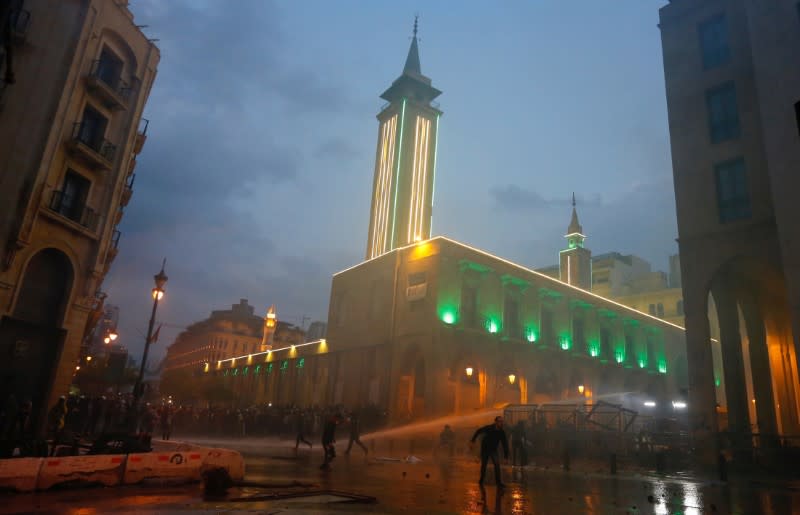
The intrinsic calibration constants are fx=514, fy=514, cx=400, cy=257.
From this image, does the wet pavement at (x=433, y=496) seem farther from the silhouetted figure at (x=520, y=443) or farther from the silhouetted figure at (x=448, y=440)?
the silhouetted figure at (x=448, y=440)

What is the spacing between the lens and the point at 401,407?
3166 cm

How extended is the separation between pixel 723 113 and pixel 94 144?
25.0 meters

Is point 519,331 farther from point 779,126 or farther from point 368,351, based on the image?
point 779,126

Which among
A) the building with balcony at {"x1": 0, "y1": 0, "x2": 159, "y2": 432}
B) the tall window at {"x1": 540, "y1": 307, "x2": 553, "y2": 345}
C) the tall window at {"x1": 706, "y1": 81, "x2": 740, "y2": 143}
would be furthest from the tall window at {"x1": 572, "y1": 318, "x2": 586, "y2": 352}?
the building with balcony at {"x1": 0, "y1": 0, "x2": 159, "y2": 432}

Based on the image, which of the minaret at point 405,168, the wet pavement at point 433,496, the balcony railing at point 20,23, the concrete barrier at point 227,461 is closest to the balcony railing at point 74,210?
the balcony railing at point 20,23

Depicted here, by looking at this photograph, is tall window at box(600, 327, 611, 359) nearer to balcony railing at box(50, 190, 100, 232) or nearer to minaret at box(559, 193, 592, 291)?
minaret at box(559, 193, 592, 291)

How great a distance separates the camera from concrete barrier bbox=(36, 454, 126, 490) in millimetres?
8055

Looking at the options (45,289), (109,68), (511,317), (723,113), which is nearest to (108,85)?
(109,68)

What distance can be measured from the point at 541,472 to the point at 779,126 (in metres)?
13.7

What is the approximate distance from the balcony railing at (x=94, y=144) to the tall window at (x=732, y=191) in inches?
937

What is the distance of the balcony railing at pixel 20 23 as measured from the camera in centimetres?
1705

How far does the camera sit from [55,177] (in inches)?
729

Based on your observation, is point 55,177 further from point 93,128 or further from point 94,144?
point 93,128

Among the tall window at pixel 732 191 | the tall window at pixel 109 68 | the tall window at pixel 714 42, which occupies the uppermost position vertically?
the tall window at pixel 714 42
